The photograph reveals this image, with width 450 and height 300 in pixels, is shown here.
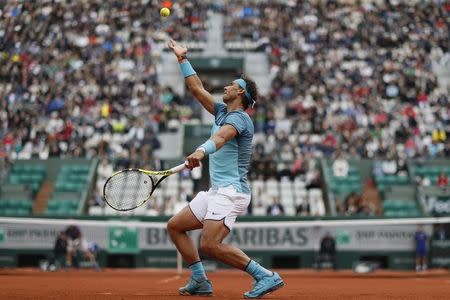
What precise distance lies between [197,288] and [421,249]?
576 inches

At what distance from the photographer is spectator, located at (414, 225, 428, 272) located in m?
23.2

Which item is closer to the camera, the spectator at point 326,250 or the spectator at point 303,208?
the spectator at point 326,250

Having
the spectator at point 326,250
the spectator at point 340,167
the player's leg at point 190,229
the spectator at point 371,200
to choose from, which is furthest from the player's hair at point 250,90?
the spectator at point 340,167

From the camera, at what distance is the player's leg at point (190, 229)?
9.52 m

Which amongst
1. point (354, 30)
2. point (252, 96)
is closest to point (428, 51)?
point (354, 30)

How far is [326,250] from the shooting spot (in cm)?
2327

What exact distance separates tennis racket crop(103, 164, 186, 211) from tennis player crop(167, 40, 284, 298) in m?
0.62

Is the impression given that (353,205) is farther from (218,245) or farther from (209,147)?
(209,147)

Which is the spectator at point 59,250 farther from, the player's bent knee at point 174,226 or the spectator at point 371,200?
the player's bent knee at point 174,226

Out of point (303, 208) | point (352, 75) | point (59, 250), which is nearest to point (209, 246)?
point (59, 250)

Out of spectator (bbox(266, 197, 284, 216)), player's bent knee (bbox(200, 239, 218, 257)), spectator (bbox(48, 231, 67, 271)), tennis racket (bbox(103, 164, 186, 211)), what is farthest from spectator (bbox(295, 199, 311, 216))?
tennis racket (bbox(103, 164, 186, 211))

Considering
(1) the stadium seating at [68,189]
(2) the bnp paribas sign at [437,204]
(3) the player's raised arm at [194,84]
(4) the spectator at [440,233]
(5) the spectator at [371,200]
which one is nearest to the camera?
(3) the player's raised arm at [194,84]

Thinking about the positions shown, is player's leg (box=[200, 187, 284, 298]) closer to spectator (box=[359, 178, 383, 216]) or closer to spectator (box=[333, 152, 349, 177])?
spectator (box=[359, 178, 383, 216])

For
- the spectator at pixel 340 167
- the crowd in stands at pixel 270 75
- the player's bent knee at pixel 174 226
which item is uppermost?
the crowd in stands at pixel 270 75
